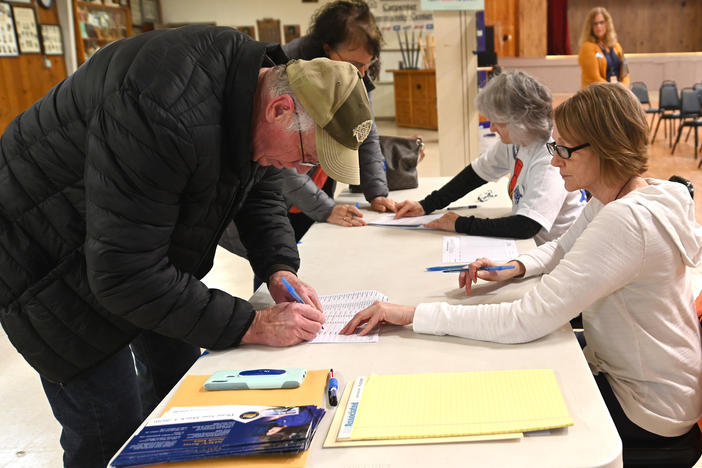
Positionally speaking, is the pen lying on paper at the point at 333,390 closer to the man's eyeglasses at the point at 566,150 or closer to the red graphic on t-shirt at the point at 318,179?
the man's eyeglasses at the point at 566,150

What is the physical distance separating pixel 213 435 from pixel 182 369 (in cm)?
81

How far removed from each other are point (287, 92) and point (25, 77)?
21.6 ft

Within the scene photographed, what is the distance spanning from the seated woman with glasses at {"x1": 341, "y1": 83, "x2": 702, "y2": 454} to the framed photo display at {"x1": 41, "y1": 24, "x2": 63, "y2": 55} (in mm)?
6983

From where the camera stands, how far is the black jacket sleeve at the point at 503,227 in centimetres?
200

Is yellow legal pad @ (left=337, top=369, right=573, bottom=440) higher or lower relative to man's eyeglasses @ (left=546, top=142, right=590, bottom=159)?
lower

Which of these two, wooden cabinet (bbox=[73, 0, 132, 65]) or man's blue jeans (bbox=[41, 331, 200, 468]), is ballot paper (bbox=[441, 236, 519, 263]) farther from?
wooden cabinet (bbox=[73, 0, 132, 65])

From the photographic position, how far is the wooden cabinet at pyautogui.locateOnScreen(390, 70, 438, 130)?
1036 centimetres

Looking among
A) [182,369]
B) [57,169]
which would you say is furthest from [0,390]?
[57,169]

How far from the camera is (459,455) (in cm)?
92

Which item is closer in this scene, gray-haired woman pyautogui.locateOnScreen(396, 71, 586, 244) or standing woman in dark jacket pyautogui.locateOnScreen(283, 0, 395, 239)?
gray-haired woman pyautogui.locateOnScreen(396, 71, 586, 244)

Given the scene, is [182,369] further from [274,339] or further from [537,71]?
[537,71]

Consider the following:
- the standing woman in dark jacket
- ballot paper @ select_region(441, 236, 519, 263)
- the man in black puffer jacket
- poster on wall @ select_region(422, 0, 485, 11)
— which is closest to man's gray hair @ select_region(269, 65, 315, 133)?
the man in black puffer jacket

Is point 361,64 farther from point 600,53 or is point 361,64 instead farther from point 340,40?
point 600,53

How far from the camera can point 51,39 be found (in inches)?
276
